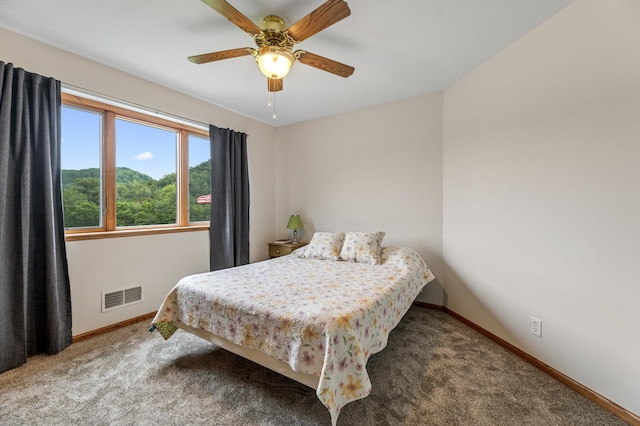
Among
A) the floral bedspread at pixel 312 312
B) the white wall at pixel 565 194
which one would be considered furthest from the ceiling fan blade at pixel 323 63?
the floral bedspread at pixel 312 312

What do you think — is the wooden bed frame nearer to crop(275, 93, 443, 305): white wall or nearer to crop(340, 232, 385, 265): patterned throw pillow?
crop(340, 232, 385, 265): patterned throw pillow

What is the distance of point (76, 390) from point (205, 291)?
0.95 metres

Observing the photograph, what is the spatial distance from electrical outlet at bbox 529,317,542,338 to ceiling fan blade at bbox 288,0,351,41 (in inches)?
95.9

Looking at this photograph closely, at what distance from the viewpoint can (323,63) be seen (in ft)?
6.33

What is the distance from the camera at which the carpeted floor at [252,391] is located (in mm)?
1477

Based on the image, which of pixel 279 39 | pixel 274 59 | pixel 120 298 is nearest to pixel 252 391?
pixel 120 298

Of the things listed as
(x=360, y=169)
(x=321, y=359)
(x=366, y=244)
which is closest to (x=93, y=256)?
(x=321, y=359)

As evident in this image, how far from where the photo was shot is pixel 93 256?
2436 millimetres

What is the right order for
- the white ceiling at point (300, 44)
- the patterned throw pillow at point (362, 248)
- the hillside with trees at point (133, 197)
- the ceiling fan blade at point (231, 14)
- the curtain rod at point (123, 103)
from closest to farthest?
the ceiling fan blade at point (231, 14), the white ceiling at point (300, 44), the curtain rod at point (123, 103), the hillside with trees at point (133, 197), the patterned throw pillow at point (362, 248)

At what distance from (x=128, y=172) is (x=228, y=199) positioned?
1.08m

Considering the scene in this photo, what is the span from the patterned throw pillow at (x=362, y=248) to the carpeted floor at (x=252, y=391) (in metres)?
0.87

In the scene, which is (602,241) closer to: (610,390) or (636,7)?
(610,390)

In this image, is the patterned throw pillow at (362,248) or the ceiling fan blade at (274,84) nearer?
the ceiling fan blade at (274,84)

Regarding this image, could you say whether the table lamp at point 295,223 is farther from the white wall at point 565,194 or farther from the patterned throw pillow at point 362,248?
the white wall at point 565,194
